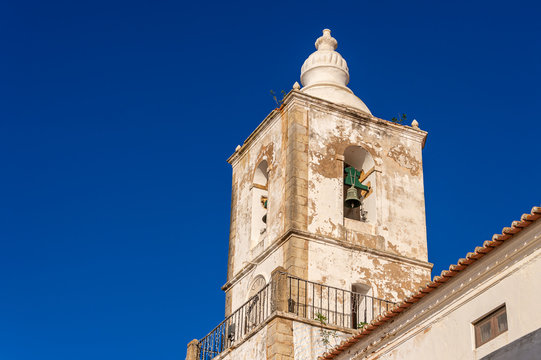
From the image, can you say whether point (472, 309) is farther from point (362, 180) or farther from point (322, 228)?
point (362, 180)

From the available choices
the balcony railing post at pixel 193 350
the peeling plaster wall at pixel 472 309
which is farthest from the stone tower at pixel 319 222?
the peeling plaster wall at pixel 472 309

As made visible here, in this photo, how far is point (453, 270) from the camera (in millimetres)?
13070

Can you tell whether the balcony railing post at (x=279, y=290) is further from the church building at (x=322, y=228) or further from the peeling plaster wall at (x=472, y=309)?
the peeling plaster wall at (x=472, y=309)

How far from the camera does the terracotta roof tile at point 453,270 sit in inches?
468

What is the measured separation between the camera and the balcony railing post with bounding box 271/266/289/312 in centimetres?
1795

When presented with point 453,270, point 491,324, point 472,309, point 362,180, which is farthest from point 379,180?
point 491,324

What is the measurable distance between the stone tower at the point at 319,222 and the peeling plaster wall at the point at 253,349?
2 centimetres

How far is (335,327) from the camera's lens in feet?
59.7

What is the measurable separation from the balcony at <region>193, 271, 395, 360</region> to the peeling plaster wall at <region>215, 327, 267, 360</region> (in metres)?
0.14

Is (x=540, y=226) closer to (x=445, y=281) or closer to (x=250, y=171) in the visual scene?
(x=445, y=281)

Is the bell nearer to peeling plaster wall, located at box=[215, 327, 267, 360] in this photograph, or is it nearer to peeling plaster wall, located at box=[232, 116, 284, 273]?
peeling plaster wall, located at box=[232, 116, 284, 273]

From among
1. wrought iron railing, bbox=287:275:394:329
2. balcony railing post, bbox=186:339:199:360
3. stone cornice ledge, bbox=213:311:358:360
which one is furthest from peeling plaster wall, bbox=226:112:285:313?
stone cornice ledge, bbox=213:311:358:360

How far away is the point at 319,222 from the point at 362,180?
2.27m

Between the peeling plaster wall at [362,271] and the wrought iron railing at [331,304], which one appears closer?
the wrought iron railing at [331,304]
